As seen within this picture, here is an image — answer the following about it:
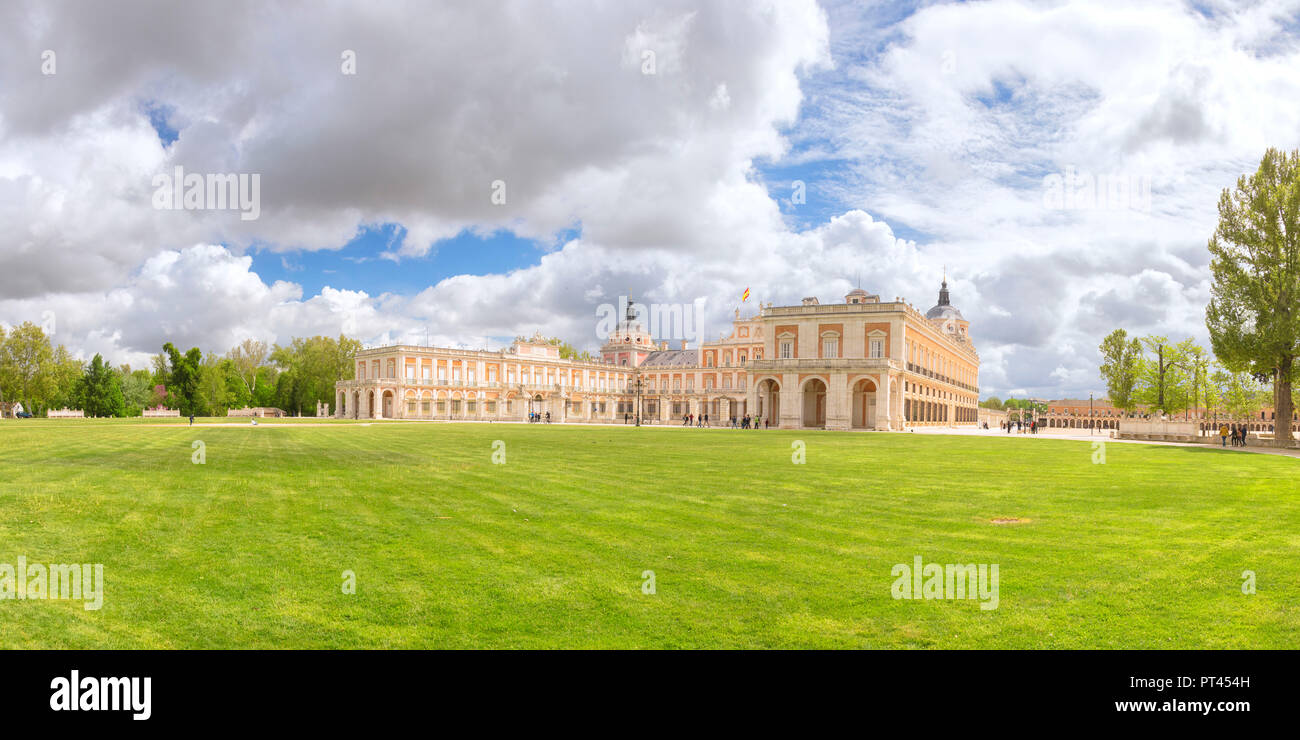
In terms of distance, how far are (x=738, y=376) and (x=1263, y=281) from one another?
7106 cm

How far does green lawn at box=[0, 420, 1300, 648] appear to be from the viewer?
637 cm

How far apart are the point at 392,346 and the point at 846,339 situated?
59.1 metres

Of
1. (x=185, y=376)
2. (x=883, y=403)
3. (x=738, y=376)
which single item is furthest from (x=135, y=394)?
(x=883, y=403)

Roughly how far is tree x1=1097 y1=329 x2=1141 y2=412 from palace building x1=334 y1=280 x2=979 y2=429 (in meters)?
16.8

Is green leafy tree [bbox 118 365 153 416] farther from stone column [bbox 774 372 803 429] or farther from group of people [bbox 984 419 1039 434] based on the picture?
group of people [bbox 984 419 1039 434]

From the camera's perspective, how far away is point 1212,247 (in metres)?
42.3

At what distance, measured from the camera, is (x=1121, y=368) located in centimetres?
8181

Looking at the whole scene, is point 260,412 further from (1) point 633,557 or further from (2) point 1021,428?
(1) point 633,557

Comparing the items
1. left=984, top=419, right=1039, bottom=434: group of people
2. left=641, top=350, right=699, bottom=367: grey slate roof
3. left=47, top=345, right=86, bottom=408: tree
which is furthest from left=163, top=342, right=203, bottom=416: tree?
left=984, top=419, right=1039, bottom=434: group of people

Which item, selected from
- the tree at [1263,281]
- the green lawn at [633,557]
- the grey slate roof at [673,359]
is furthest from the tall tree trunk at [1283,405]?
the grey slate roof at [673,359]

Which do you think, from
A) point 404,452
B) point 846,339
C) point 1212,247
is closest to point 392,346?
point 846,339

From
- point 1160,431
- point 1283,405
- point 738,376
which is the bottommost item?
point 1160,431

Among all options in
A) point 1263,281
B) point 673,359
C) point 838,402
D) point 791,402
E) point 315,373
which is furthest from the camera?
point 673,359
